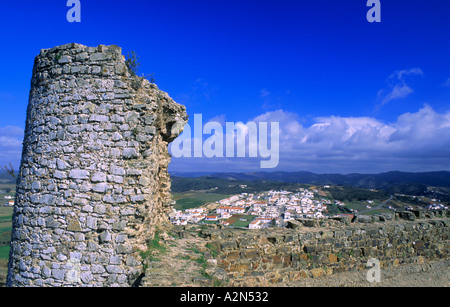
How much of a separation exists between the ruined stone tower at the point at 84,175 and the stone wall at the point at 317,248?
1940 millimetres

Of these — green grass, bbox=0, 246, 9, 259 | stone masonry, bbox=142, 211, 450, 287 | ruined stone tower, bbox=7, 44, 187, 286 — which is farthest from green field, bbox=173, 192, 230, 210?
ruined stone tower, bbox=7, 44, 187, 286

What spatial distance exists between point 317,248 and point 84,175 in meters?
5.85

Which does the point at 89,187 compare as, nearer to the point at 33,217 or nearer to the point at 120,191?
the point at 120,191

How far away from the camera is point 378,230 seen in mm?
7559

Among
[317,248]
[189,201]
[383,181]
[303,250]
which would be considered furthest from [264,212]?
[383,181]

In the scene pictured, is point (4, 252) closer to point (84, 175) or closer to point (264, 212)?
point (84, 175)

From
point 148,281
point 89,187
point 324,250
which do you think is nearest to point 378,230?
point 324,250

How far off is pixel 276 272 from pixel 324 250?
1.52 m

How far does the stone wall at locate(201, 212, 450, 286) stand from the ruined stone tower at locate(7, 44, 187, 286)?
1.94 meters

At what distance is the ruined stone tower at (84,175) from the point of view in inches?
180

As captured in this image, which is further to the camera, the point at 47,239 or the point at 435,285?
the point at 435,285

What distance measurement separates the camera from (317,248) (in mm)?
6855

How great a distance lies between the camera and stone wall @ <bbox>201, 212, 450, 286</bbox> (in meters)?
6.18
